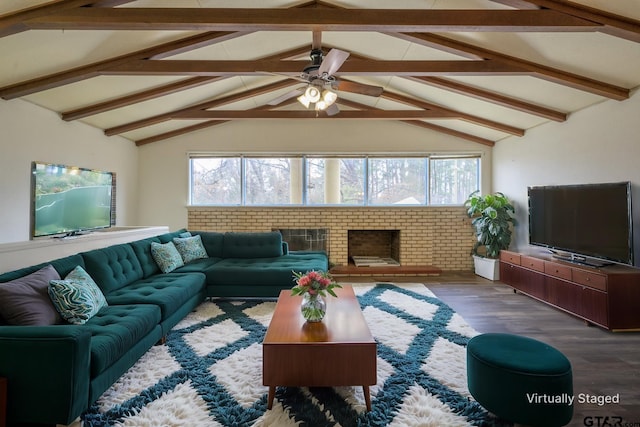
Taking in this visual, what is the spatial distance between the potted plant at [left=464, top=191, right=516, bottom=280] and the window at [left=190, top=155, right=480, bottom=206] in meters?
0.78

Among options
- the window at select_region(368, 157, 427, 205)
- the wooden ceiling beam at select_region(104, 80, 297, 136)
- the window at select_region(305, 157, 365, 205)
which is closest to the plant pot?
the window at select_region(368, 157, 427, 205)

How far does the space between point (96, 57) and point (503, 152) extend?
20.5 ft

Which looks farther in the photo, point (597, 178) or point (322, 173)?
point (322, 173)

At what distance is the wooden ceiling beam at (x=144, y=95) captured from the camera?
171 inches

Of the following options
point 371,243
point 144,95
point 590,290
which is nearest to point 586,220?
point 590,290

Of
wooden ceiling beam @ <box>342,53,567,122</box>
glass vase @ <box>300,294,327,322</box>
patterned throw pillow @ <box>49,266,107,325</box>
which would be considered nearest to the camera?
patterned throw pillow @ <box>49,266,107,325</box>

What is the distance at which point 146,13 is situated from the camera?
8.23ft

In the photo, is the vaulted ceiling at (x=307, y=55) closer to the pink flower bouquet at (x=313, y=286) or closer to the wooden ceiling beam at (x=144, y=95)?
the wooden ceiling beam at (x=144, y=95)

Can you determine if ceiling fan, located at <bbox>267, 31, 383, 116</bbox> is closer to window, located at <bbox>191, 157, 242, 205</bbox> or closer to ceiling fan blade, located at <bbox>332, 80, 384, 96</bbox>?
ceiling fan blade, located at <bbox>332, 80, 384, 96</bbox>

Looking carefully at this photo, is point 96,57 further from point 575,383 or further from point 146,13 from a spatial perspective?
point 575,383

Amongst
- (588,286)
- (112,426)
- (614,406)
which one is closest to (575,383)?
(614,406)

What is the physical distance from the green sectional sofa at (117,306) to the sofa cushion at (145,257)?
1cm

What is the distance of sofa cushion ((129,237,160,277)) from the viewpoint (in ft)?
12.2

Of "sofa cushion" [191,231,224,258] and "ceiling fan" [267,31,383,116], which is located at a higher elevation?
"ceiling fan" [267,31,383,116]
